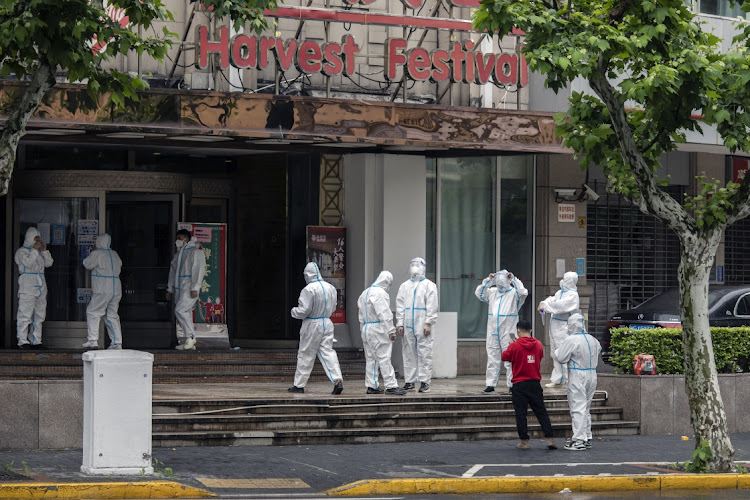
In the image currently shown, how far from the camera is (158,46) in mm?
12820

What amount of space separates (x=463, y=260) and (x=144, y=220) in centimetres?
521

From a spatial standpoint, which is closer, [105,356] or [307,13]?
[105,356]

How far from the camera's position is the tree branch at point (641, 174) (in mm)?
13281

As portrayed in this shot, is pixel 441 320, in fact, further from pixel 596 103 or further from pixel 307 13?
pixel 596 103

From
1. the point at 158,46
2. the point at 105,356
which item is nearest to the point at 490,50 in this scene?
the point at 158,46

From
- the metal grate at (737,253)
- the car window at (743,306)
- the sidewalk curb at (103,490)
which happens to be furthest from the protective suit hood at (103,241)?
the metal grate at (737,253)

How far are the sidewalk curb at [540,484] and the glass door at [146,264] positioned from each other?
31.3 feet

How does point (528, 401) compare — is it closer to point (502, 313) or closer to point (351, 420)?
point (351, 420)

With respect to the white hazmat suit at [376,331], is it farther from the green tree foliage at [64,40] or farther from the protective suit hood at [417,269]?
the green tree foliage at [64,40]

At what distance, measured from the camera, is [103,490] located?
37.3ft

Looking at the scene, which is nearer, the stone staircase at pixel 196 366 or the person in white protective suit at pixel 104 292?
the stone staircase at pixel 196 366

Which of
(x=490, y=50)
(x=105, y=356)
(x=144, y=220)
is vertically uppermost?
(x=490, y=50)

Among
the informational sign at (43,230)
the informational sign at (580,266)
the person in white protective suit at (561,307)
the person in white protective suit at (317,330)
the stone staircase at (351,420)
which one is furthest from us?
the informational sign at (580,266)

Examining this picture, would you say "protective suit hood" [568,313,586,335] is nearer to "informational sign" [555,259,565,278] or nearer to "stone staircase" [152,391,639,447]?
"stone staircase" [152,391,639,447]
